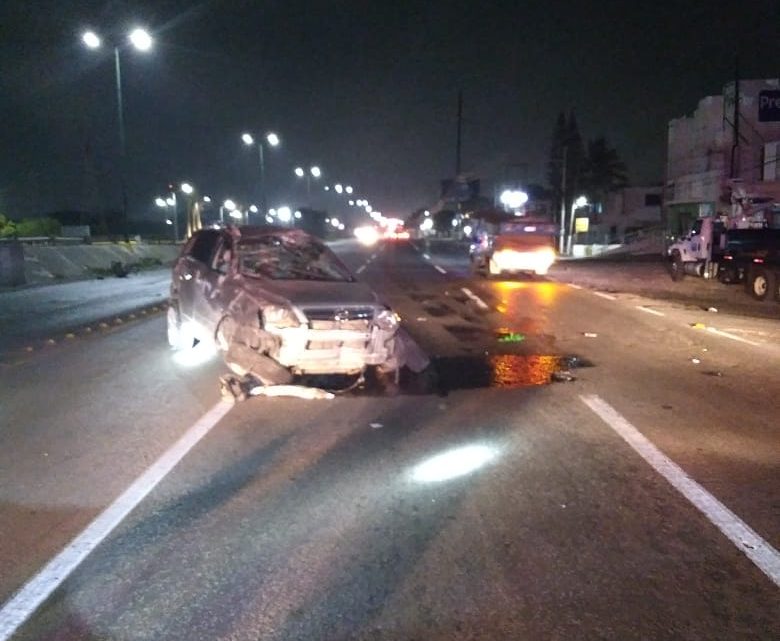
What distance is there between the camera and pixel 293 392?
10.1 meters

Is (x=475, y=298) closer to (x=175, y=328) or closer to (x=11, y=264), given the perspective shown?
(x=175, y=328)

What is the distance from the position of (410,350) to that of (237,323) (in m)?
2.51

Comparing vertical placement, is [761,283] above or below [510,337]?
above

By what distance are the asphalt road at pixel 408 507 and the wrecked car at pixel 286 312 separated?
1.73ft

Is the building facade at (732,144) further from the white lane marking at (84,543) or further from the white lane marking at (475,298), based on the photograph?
the white lane marking at (84,543)

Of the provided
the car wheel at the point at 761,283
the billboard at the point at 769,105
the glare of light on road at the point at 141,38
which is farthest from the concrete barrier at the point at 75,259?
the billboard at the point at 769,105

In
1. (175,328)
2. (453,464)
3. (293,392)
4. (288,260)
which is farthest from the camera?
(175,328)

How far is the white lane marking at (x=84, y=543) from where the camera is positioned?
15.3 feet

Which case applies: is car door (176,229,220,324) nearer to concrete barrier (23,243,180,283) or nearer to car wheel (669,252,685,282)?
concrete barrier (23,243,180,283)

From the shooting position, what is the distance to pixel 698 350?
562 inches

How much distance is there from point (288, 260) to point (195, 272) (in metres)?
1.47

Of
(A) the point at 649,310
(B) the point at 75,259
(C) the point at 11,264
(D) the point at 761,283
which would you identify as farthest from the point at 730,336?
(B) the point at 75,259

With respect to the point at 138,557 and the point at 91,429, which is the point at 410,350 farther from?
the point at 138,557

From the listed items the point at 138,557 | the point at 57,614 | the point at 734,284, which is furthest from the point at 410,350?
the point at 734,284
